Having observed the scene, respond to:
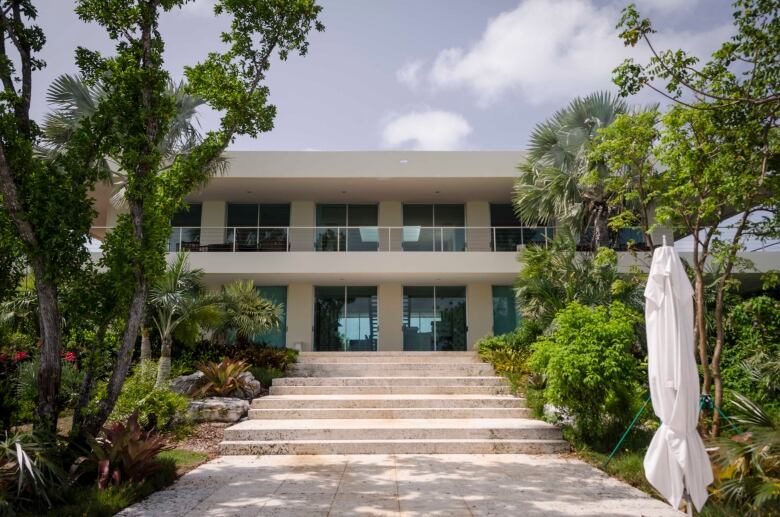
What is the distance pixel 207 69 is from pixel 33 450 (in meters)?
5.24

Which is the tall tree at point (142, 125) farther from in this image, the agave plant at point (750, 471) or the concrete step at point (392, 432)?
the agave plant at point (750, 471)

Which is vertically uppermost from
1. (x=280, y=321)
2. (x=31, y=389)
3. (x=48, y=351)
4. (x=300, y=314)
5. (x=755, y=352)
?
(x=300, y=314)

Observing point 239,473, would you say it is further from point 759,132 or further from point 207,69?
point 759,132

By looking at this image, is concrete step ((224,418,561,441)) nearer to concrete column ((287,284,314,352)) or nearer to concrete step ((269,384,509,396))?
concrete step ((269,384,509,396))

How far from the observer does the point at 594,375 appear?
7289mm

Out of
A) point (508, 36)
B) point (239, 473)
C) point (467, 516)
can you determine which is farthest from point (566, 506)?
point (508, 36)

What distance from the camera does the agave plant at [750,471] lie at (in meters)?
4.48

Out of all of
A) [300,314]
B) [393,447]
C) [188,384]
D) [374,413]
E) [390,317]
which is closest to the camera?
Answer: [393,447]

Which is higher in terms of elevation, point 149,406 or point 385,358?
point 385,358

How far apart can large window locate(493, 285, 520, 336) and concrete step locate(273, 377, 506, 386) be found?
6062 millimetres

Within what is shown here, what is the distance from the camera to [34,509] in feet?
16.0

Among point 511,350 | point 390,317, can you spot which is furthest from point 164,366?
point 390,317

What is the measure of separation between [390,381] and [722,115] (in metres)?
7.87

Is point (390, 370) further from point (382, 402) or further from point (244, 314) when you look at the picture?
point (244, 314)
